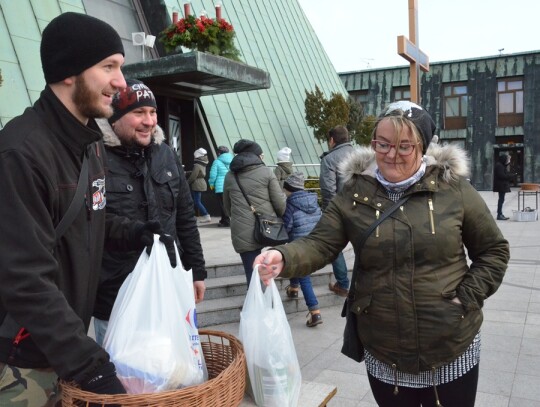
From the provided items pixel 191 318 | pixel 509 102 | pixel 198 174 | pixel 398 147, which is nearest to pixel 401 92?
pixel 509 102

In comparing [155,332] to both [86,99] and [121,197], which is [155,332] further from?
[121,197]

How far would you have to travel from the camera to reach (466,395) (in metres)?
2.36

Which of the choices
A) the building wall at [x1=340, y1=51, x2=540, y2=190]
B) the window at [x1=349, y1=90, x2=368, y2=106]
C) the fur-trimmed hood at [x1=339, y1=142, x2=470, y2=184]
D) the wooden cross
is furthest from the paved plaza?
the window at [x1=349, y1=90, x2=368, y2=106]

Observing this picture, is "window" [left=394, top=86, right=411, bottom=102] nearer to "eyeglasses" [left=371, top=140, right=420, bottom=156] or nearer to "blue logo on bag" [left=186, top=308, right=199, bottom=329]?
"eyeglasses" [left=371, top=140, right=420, bottom=156]

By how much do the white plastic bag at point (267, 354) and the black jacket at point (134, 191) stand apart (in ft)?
2.56

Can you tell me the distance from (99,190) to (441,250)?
143 centimetres

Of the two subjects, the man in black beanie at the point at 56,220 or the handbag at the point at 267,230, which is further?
the handbag at the point at 267,230

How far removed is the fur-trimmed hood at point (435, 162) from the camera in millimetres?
2355

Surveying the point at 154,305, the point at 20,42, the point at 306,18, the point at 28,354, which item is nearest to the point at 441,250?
the point at 154,305

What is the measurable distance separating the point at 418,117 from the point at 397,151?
7.5 inches

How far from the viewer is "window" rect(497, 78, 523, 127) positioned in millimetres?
32812

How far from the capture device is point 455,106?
34312 mm

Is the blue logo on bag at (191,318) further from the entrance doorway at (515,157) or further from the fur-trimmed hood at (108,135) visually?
the entrance doorway at (515,157)

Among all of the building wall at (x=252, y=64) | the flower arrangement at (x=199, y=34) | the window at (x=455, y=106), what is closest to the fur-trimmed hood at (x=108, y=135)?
the building wall at (x=252, y=64)
